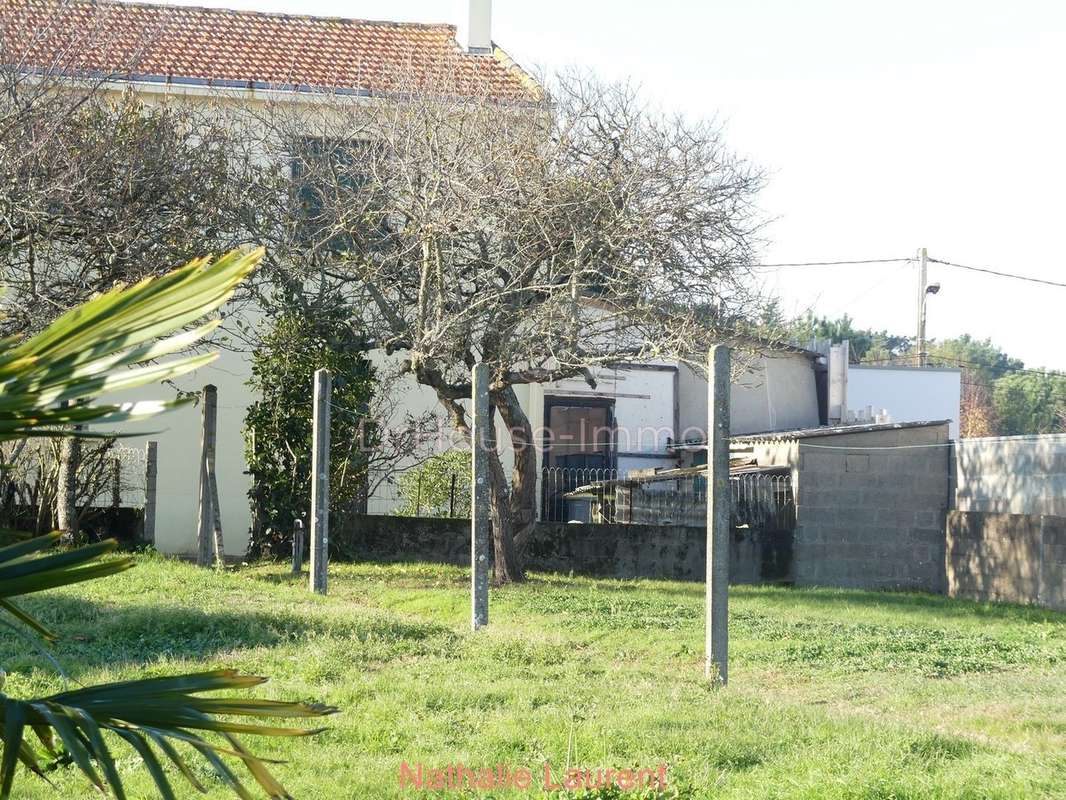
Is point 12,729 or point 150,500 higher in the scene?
point 150,500

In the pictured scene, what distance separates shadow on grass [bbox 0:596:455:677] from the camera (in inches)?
353

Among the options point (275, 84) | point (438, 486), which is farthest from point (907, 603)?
point (275, 84)

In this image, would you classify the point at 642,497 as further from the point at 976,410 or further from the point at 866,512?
the point at 976,410

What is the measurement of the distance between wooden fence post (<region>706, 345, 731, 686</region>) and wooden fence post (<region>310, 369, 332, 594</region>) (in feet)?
17.4

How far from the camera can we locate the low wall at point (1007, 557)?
15.9 metres

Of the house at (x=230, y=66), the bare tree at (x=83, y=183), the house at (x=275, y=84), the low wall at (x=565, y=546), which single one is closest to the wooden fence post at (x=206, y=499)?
the bare tree at (x=83, y=183)

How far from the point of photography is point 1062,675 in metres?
10.0

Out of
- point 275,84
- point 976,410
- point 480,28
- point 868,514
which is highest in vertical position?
point 480,28

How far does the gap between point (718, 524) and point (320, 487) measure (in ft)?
18.3

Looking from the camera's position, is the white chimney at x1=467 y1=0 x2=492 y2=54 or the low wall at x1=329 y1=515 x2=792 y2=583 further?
the white chimney at x1=467 y1=0 x2=492 y2=54

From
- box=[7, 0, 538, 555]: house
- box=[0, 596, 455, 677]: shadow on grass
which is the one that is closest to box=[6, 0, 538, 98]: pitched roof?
box=[7, 0, 538, 555]: house

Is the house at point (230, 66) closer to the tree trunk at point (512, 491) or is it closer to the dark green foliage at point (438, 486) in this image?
the dark green foliage at point (438, 486)

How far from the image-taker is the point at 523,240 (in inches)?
583

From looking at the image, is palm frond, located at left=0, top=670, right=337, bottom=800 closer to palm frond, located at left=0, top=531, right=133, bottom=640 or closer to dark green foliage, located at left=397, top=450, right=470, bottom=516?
palm frond, located at left=0, top=531, right=133, bottom=640
